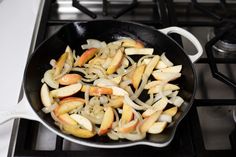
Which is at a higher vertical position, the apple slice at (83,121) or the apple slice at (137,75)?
the apple slice at (137,75)

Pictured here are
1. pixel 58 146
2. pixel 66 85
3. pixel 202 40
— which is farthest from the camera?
pixel 202 40

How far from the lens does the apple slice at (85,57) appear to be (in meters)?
0.74

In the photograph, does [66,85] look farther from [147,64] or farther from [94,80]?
[147,64]

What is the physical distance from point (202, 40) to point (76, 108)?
1.28 feet

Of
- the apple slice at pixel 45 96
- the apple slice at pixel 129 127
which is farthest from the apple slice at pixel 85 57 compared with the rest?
the apple slice at pixel 129 127

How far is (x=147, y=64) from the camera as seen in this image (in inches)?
29.2

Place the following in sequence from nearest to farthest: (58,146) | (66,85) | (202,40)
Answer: (58,146) < (66,85) < (202,40)

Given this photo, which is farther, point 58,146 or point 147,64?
point 147,64

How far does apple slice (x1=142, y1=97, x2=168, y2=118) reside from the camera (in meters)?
0.63

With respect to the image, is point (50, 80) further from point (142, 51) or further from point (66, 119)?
point (142, 51)

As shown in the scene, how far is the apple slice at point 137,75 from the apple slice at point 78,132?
17 centimetres

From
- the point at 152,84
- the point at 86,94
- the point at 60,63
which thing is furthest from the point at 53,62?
the point at 152,84

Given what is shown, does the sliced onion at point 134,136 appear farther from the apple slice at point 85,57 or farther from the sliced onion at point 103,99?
the apple slice at point 85,57

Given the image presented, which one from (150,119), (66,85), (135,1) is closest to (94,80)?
(66,85)
